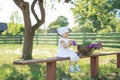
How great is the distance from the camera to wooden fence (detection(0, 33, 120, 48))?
76.2 ft

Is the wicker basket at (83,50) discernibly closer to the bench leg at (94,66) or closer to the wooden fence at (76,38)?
the bench leg at (94,66)

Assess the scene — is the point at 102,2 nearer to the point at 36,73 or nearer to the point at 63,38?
the point at 36,73

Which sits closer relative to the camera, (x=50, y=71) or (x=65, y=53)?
(x=50, y=71)

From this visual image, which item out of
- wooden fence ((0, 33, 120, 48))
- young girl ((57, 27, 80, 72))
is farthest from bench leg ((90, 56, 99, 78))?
wooden fence ((0, 33, 120, 48))

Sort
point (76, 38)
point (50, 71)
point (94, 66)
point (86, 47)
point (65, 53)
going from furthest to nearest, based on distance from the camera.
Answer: point (76, 38), point (94, 66), point (86, 47), point (65, 53), point (50, 71)

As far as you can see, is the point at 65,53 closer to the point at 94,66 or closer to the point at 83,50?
the point at 83,50

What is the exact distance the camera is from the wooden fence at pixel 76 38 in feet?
76.2

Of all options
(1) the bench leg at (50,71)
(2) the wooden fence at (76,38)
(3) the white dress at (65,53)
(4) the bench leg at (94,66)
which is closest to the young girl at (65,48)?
(3) the white dress at (65,53)

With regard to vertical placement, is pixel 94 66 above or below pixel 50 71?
below

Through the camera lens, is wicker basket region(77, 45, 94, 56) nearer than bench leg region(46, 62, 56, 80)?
No

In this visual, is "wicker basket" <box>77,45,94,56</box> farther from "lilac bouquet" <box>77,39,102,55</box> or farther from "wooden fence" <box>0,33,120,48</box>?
"wooden fence" <box>0,33,120,48</box>

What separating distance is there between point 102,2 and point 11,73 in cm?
642

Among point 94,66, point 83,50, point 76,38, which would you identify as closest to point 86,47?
point 83,50

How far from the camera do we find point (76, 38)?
24.7m
